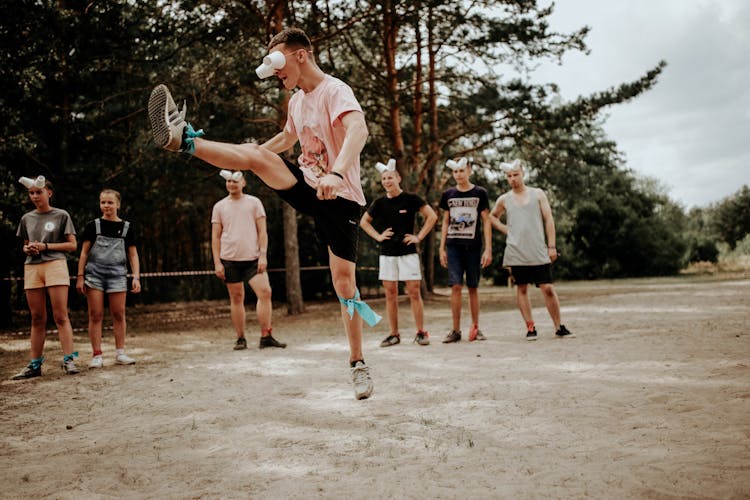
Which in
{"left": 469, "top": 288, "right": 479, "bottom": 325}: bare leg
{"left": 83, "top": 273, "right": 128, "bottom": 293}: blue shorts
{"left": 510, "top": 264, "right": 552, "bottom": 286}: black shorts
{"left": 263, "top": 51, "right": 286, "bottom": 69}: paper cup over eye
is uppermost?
{"left": 263, "top": 51, "right": 286, "bottom": 69}: paper cup over eye

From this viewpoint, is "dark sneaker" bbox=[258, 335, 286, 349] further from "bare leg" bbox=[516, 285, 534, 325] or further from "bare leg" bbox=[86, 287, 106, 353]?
"bare leg" bbox=[516, 285, 534, 325]

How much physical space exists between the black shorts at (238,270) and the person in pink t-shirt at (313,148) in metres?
3.52

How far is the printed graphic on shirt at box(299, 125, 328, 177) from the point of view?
3.81 metres

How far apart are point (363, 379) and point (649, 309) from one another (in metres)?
7.76

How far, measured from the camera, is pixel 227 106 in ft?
43.5

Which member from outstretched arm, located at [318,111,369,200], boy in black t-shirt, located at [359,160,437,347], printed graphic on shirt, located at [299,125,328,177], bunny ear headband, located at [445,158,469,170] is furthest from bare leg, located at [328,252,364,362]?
bunny ear headband, located at [445,158,469,170]

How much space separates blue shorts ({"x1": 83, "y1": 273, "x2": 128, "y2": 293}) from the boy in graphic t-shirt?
3.79 meters

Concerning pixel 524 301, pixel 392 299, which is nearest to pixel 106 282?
pixel 392 299

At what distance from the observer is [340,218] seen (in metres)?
3.75

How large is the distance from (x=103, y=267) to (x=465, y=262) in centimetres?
428

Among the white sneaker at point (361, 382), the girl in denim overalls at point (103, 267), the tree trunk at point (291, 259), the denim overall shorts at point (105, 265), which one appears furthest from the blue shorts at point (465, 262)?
the tree trunk at point (291, 259)

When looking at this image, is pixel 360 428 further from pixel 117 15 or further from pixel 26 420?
pixel 117 15

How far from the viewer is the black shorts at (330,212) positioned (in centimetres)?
370

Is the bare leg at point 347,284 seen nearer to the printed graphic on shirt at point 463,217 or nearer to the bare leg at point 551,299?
the printed graphic on shirt at point 463,217
